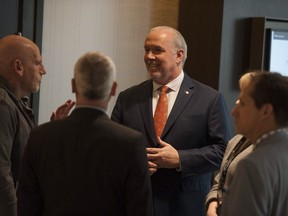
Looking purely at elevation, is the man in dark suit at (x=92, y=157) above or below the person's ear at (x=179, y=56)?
below

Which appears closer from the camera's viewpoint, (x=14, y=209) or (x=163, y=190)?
(x=14, y=209)

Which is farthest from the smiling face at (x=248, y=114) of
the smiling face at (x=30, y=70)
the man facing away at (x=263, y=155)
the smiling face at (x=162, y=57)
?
the smiling face at (x=30, y=70)

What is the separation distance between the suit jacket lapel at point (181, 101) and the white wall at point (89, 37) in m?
1.25

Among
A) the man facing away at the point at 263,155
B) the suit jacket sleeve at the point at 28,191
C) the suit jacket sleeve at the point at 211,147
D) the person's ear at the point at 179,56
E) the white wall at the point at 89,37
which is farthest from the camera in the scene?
the white wall at the point at 89,37

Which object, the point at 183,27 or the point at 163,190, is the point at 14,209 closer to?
the point at 163,190

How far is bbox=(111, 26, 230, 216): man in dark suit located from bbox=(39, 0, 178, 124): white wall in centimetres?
103

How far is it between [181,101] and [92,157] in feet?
3.91

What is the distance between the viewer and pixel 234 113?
2.17 metres

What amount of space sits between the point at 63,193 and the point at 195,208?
1200 mm

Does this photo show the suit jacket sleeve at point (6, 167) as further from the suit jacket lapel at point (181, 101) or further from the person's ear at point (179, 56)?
the person's ear at point (179, 56)

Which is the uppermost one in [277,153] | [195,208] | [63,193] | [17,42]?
[17,42]

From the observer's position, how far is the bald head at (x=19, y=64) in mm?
2969

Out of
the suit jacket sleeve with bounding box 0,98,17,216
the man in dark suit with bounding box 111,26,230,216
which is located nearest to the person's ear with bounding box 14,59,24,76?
the suit jacket sleeve with bounding box 0,98,17,216

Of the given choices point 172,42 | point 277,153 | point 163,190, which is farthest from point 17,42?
point 277,153
